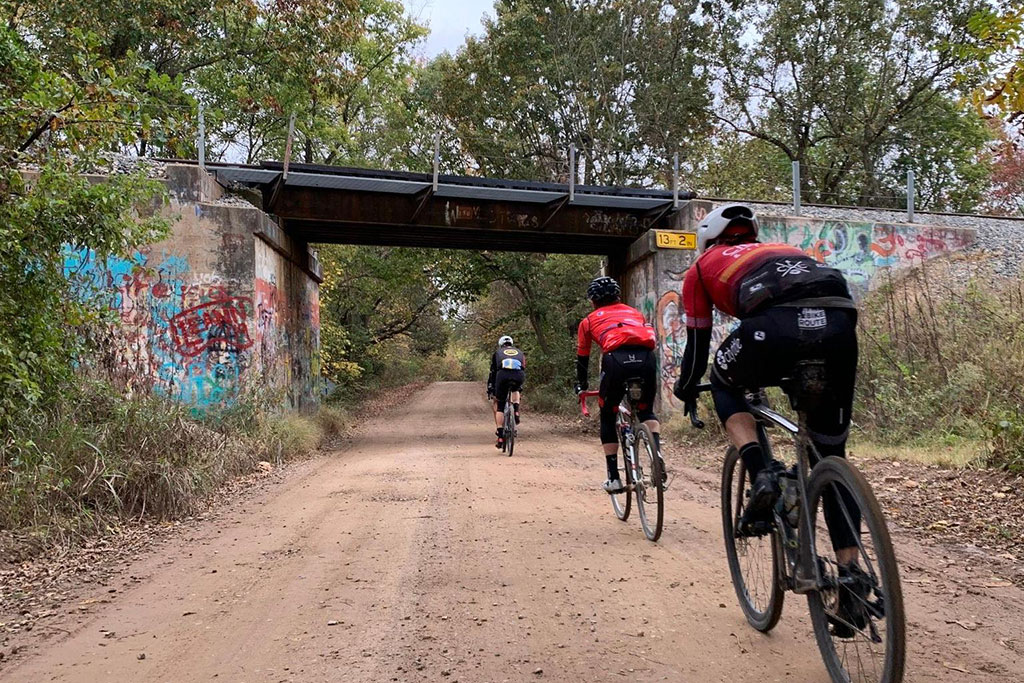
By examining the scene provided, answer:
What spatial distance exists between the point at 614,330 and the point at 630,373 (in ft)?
1.24

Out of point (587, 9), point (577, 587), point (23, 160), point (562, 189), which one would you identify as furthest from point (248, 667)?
point (587, 9)

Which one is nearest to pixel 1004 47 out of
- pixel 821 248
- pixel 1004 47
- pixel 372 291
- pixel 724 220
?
pixel 1004 47

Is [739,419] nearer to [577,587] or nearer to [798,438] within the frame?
[798,438]

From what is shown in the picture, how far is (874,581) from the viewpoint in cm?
269

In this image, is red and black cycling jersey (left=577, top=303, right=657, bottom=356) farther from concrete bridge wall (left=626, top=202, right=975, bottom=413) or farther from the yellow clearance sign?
the yellow clearance sign

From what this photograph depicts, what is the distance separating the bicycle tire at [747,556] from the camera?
3491 millimetres

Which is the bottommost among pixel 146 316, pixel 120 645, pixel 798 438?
pixel 120 645

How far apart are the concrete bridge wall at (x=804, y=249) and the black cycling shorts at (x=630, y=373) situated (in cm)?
900

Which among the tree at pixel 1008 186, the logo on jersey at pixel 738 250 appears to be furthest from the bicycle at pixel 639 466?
the tree at pixel 1008 186

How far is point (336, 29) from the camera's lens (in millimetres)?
20375

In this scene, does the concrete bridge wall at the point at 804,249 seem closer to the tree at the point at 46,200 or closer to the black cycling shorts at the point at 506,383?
the black cycling shorts at the point at 506,383

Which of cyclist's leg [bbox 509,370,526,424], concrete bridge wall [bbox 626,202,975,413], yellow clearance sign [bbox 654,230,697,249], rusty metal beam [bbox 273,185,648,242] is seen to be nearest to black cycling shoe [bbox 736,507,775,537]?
cyclist's leg [bbox 509,370,526,424]

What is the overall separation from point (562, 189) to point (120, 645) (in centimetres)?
1281

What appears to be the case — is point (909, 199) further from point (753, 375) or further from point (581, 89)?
point (753, 375)
